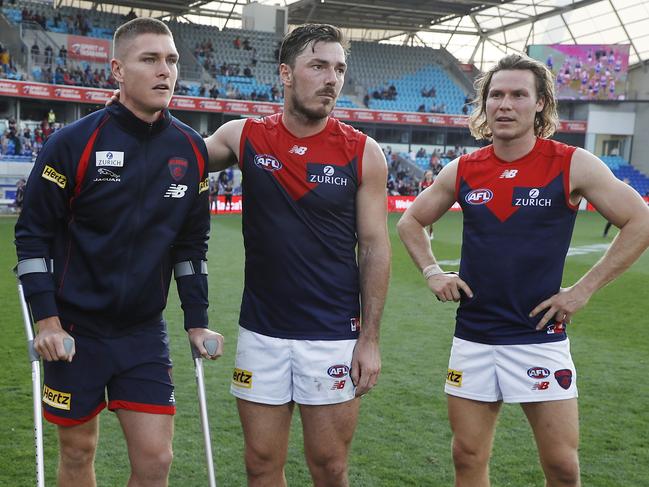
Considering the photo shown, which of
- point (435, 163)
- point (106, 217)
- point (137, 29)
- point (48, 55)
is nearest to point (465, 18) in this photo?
point (435, 163)

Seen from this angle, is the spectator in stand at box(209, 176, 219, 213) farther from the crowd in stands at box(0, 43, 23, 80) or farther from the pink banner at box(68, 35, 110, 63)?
the pink banner at box(68, 35, 110, 63)

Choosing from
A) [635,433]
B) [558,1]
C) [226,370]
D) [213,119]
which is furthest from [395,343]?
[558,1]

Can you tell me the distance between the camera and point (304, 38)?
3.63m

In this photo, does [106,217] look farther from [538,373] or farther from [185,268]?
[538,373]

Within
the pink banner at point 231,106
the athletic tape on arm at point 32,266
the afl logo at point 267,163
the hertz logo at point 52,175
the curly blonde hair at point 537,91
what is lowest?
the athletic tape on arm at point 32,266

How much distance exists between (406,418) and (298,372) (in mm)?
2926

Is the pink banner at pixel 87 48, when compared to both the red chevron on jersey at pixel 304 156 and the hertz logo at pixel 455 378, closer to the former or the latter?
the red chevron on jersey at pixel 304 156

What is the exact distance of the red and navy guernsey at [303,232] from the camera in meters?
3.66

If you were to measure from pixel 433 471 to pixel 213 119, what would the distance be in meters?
37.5

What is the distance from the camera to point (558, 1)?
4722 centimetres

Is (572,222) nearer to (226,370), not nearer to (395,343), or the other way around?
(226,370)

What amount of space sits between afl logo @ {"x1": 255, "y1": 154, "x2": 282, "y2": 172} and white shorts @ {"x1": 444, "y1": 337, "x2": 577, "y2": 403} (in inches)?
51.5

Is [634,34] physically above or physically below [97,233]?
above

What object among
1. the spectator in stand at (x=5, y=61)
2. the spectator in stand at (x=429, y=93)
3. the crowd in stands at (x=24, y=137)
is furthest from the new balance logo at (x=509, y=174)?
the spectator in stand at (x=429, y=93)
